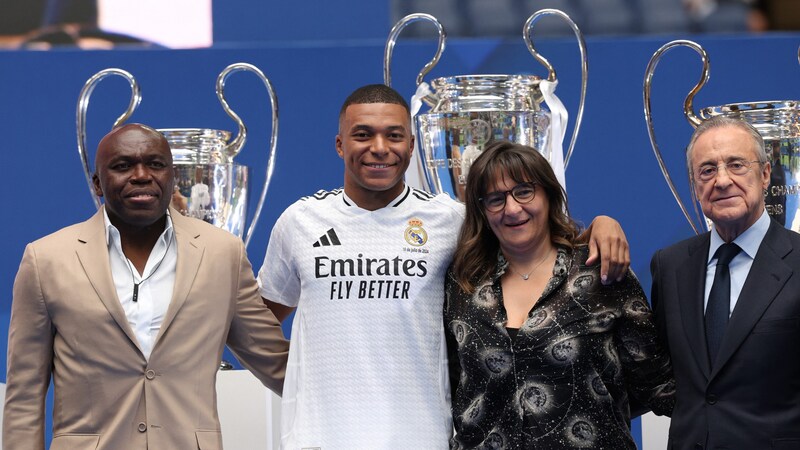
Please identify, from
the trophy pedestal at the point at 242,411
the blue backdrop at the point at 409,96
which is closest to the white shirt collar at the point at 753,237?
the trophy pedestal at the point at 242,411

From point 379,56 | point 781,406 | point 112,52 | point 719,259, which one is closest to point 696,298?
point 719,259

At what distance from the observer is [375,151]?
2402 millimetres

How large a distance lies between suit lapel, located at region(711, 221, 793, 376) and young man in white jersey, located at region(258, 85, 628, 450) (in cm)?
23

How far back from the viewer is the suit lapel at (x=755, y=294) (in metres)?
2.13

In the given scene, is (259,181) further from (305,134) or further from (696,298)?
(696,298)

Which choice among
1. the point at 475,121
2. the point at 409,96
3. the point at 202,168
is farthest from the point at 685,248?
the point at 409,96

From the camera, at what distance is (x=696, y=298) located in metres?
2.26

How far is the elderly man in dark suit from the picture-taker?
2.11m

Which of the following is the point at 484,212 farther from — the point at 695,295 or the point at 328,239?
the point at 695,295

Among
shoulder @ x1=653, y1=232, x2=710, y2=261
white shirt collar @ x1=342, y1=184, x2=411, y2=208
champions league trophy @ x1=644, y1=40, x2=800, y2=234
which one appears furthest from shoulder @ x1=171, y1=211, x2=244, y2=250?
champions league trophy @ x1=644, y1=40, x2=800, y2=234

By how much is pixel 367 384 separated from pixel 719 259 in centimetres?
73

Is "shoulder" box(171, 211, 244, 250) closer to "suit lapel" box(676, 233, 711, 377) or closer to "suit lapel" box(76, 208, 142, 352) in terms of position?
"suit lapel" box(76, 208, 142, 352)

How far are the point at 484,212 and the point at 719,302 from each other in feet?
1.62

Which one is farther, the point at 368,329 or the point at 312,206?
the point at 312,206
